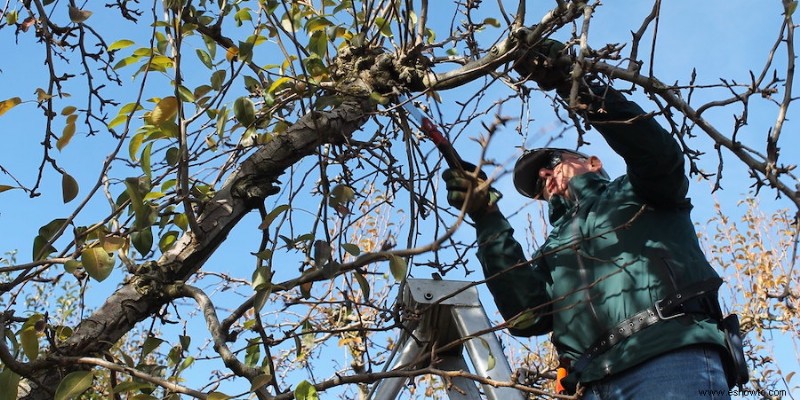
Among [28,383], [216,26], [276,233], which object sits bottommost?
[28,383]

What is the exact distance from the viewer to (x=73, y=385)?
1.83 metres

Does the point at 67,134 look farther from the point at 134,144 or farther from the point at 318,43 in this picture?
the point at 318,43

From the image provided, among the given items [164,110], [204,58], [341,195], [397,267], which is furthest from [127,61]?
[397,267]

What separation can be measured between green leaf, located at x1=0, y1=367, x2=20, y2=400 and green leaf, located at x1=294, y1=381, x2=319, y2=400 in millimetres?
634

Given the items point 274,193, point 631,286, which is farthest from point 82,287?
point 631,286

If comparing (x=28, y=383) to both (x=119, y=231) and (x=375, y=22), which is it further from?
(x=375, y=22)

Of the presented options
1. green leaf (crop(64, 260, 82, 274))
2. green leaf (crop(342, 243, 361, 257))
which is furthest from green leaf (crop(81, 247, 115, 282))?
green leaf (crop(342, 243, 361, 257))

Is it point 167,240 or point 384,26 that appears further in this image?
point 384,26

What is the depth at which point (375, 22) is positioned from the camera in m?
2.93

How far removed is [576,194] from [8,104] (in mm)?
1900

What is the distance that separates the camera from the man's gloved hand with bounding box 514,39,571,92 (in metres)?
2.63

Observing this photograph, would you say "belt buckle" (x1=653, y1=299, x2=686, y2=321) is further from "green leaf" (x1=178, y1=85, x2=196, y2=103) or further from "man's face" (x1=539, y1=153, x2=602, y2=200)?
"green leaf" (x1=178, y1=85, x2=196, y2=103)

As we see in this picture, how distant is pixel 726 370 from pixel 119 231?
180cm

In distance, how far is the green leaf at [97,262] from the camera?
1942mm
